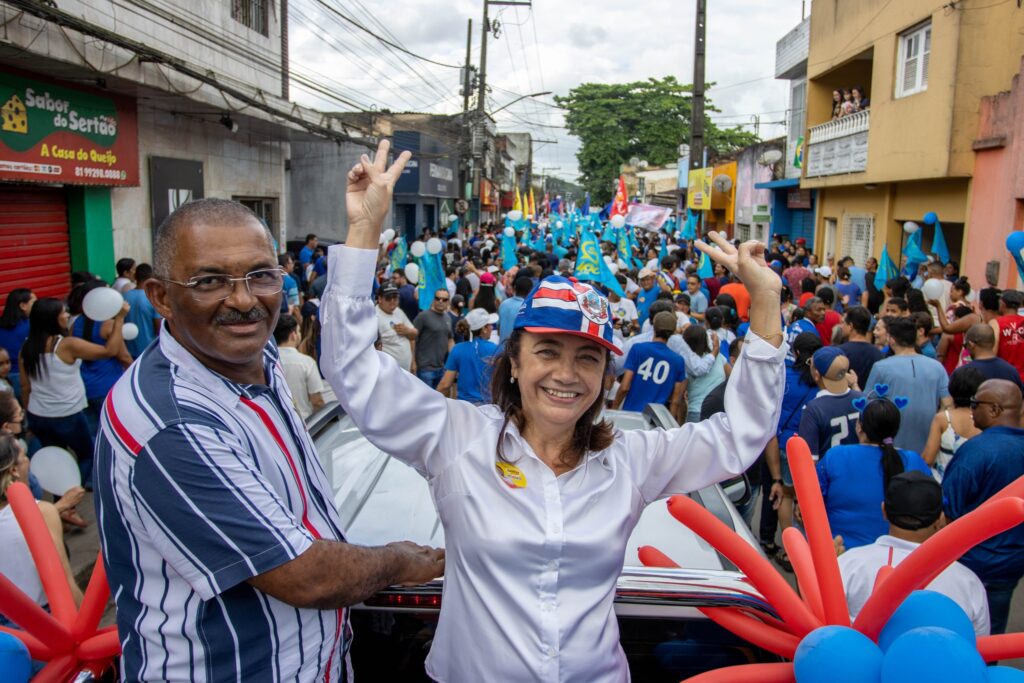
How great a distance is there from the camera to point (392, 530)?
268cm

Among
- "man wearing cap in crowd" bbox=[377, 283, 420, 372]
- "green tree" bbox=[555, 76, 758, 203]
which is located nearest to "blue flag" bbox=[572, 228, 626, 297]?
"man wearing cap in crowd" bbox=[377, 283, 420, 372]

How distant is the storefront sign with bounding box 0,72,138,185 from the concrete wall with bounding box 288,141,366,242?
13314mm

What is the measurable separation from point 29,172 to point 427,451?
8.85m

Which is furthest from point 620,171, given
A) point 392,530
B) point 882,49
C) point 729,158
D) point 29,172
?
point 392,530

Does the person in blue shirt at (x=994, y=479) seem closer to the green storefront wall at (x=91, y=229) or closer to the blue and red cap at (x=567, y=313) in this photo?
the blue and red cap at (x=567, y=313)

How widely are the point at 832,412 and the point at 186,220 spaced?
157 inches

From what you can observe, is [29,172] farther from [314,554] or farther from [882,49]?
[882,49]

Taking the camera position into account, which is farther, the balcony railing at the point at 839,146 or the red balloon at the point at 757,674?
the balcony railing at the point at 839,146

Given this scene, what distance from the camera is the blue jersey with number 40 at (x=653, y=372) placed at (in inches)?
245

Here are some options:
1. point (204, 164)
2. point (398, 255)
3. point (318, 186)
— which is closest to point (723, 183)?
point (318, 186)

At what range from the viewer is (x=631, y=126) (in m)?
47.9

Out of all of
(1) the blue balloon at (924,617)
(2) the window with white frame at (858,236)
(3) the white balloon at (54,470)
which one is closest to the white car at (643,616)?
(1) the blue balloon at (924,617)

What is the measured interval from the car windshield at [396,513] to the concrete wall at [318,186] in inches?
859

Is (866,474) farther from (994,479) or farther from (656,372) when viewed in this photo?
(656,372)
